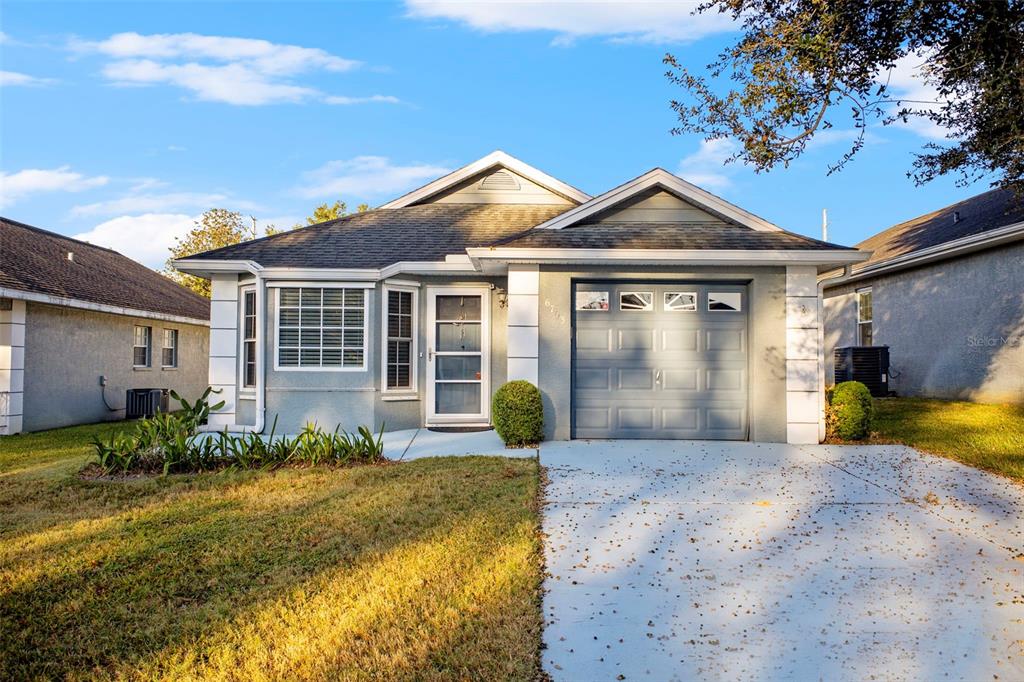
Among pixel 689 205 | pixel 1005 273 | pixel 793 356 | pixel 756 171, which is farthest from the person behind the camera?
pixel 1005 273

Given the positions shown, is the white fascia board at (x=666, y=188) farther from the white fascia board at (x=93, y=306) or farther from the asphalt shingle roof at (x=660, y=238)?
the white fascia board at (x=93, y=306)

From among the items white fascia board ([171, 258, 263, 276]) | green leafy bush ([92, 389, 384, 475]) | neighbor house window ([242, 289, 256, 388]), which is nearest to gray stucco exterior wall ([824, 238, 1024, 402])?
green leafy bush ([92, 389, 384, 475])

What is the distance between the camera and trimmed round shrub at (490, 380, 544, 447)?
934 centimetres

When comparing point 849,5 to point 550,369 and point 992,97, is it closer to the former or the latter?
point 992,97

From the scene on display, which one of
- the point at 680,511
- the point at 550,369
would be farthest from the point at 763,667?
the point at 550,369

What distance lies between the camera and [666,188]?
10602mm

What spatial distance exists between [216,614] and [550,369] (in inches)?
255

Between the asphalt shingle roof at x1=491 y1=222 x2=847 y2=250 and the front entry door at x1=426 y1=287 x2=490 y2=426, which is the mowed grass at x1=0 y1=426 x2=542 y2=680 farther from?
the front entry door at x1=426 y1=287 x2=490 y2=426

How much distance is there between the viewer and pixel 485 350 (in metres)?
11.5

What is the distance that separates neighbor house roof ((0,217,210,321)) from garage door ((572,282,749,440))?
10475 mm

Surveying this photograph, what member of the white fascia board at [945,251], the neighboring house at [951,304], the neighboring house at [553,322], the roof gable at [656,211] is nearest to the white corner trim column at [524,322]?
the neighboring house at [553,322]

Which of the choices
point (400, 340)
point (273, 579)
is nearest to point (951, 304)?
point (400, 340)

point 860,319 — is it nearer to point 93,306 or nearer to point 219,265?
point 219,265

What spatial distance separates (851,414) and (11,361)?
14600mm
